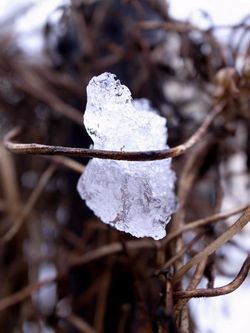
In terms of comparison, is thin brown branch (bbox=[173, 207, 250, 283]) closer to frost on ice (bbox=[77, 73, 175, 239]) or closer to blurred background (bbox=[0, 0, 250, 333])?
frost on ice (bbox=[77, 73, 175, 239])

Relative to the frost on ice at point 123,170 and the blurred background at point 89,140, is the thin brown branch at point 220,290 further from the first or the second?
the blurred background at point 89,140

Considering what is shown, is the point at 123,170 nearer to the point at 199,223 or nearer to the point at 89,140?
the point at 199,223

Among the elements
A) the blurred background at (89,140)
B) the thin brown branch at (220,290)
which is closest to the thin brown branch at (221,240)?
the thin brown branch at (220,290)

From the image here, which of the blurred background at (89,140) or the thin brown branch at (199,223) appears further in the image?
the blurred background at (89,140)

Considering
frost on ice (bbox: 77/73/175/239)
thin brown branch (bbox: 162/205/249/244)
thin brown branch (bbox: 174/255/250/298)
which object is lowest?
thin brown branch (bbox: 174/255/250/298)

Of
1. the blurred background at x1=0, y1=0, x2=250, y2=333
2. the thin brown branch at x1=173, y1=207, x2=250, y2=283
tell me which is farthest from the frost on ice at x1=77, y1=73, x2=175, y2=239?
the blurred background at x1=0, y1=0, x2=250, y2=333

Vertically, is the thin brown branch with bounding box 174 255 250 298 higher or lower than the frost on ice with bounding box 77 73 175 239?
lower

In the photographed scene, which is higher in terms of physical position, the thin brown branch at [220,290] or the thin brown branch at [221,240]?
the thin brown branch at [221,240]
